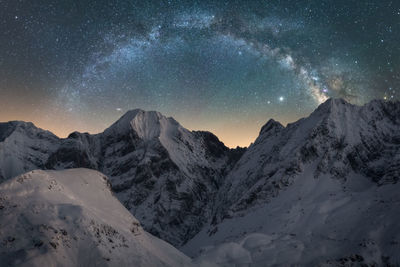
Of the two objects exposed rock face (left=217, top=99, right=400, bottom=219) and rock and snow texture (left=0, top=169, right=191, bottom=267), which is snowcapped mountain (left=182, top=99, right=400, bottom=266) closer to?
exposed rock face (left=217, top=99, right=400, bottom=219)

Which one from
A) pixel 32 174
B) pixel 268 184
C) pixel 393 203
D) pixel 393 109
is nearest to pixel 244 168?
pixel 268 184

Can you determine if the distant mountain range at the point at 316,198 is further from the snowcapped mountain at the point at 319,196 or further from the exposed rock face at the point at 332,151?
the exposed rock face at the point at 332,151

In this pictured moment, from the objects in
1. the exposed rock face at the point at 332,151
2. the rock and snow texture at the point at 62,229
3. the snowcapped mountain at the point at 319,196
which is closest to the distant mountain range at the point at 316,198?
the snowcapped mountain at the point at 319,196

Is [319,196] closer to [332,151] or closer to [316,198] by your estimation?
[316,198]

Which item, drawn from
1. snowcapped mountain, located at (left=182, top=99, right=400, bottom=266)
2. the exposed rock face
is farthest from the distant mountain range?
the exposed rock face

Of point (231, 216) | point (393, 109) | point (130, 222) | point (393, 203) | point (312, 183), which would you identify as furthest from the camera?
point (393, 109)

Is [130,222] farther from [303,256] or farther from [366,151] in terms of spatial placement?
[366,151]
